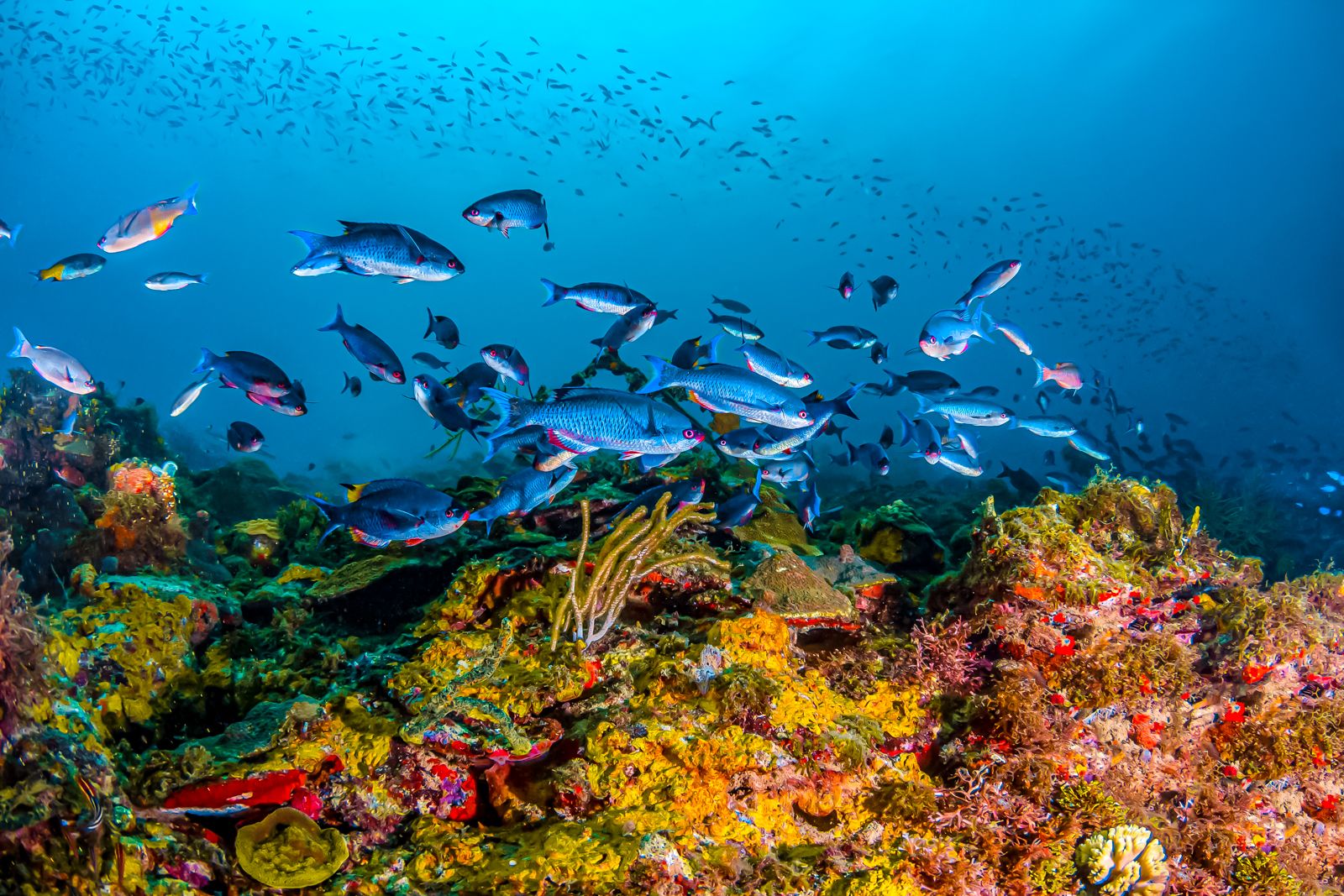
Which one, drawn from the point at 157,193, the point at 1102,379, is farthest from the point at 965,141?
the point at 157,193

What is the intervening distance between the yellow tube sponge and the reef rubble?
1 cm

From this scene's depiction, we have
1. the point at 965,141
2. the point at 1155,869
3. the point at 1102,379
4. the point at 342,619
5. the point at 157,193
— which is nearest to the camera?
the point at 1155,869

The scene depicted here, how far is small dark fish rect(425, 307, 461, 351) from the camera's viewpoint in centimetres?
597

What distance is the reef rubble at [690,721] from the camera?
2248 mm

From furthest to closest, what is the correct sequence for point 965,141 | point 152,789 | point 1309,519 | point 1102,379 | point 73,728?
point 965,141 → point 1309,519 → point 1102,379 → point 152,789 → point 73,728

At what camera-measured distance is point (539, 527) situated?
5395 mm

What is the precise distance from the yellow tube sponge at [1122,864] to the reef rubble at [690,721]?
0.01 m

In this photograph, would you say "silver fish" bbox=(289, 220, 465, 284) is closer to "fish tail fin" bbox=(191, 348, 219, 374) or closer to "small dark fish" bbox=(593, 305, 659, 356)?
"fish tail fin" bbox=(191, 348, 219, 374)

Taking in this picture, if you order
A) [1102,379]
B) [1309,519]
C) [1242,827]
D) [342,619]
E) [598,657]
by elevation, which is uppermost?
[1309,519]

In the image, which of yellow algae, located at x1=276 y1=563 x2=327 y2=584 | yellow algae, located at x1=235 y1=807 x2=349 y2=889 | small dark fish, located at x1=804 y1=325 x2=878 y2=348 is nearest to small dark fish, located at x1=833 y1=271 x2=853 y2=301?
small dark fish, located at x1=804 y1=325 x2=878 y2=348

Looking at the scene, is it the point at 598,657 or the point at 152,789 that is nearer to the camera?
the point at 152,789

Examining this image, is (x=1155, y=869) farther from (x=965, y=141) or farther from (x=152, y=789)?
(x=965, y=141)

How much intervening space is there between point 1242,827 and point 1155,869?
1.12 m

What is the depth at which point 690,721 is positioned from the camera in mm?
2854
